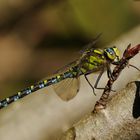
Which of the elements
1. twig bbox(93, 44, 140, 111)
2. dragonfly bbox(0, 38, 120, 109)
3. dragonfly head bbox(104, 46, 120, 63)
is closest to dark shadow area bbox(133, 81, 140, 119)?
twig bbox(93, 44, 140, 111)

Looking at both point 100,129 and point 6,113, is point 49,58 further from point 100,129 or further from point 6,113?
point 100,129

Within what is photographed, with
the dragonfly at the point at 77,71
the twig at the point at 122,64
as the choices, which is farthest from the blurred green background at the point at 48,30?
the twig at the point at 122,64

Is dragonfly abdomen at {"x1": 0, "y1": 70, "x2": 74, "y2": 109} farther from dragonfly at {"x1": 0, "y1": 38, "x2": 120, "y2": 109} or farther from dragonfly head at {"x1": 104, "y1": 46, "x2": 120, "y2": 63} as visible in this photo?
dragonfly head at {"x1": 104, "y1": 46, "x2": 120, "y2": 63}

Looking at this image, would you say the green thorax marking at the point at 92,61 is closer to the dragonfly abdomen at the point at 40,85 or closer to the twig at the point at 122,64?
the dragonfly abdomen at the point at 40,85

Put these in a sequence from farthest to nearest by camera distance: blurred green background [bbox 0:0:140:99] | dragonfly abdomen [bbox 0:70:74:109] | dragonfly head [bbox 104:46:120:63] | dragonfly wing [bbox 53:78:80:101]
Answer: blurred green background [bbox 0:0:140:99] < dragonfly abdomen [bbox 0:70:74:109] < dragonfly wing [bbox 53:78:80:101] < dragonfly head [bbox 104:46:120:63]

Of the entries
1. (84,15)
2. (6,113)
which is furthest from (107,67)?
(84,15)

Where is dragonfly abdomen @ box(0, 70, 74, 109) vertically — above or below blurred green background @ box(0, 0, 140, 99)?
below
